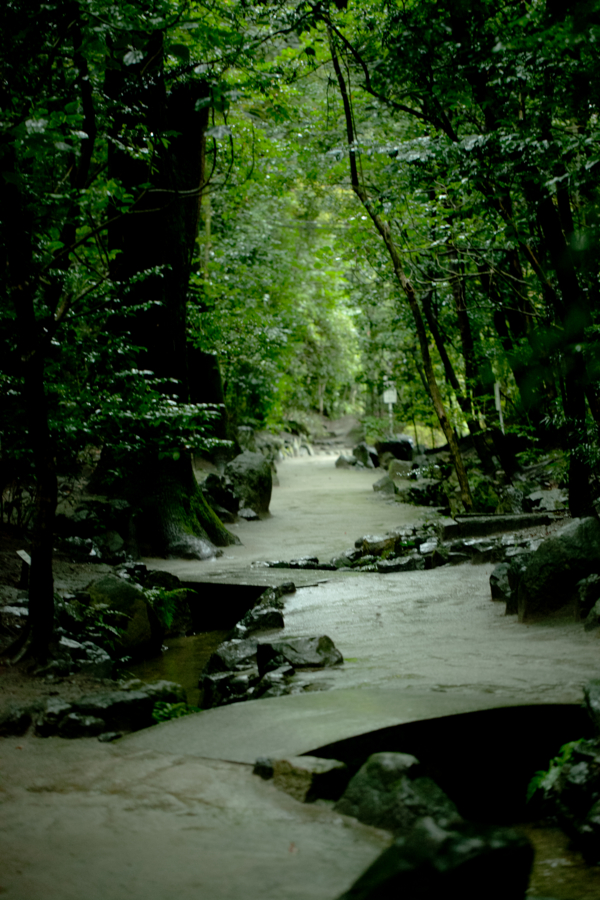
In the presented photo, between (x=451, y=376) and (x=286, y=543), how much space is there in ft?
18.3

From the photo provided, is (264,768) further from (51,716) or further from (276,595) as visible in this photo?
(276,595)

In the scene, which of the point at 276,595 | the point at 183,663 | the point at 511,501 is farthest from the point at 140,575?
the point at 511,501

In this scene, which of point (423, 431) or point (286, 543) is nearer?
point (286, 543)

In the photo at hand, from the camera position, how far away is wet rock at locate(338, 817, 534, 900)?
161cm

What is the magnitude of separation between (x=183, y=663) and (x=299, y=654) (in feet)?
5.94

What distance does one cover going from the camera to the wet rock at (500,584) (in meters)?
6.37

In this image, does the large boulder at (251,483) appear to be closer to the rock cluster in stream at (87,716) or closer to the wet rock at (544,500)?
the wet rock at (544,500)

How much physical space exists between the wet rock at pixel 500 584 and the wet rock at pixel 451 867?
15.4 feet

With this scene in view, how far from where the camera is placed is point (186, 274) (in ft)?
36.7

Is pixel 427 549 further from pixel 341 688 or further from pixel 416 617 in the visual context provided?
pixel 341 688

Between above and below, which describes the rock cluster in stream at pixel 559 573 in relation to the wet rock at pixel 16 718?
above

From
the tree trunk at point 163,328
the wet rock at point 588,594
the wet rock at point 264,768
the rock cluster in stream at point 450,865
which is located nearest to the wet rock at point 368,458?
the tree trunk at point 163,328

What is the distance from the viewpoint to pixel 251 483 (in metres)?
14.8

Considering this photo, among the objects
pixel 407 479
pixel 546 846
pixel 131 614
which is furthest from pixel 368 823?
pixel 407 479
